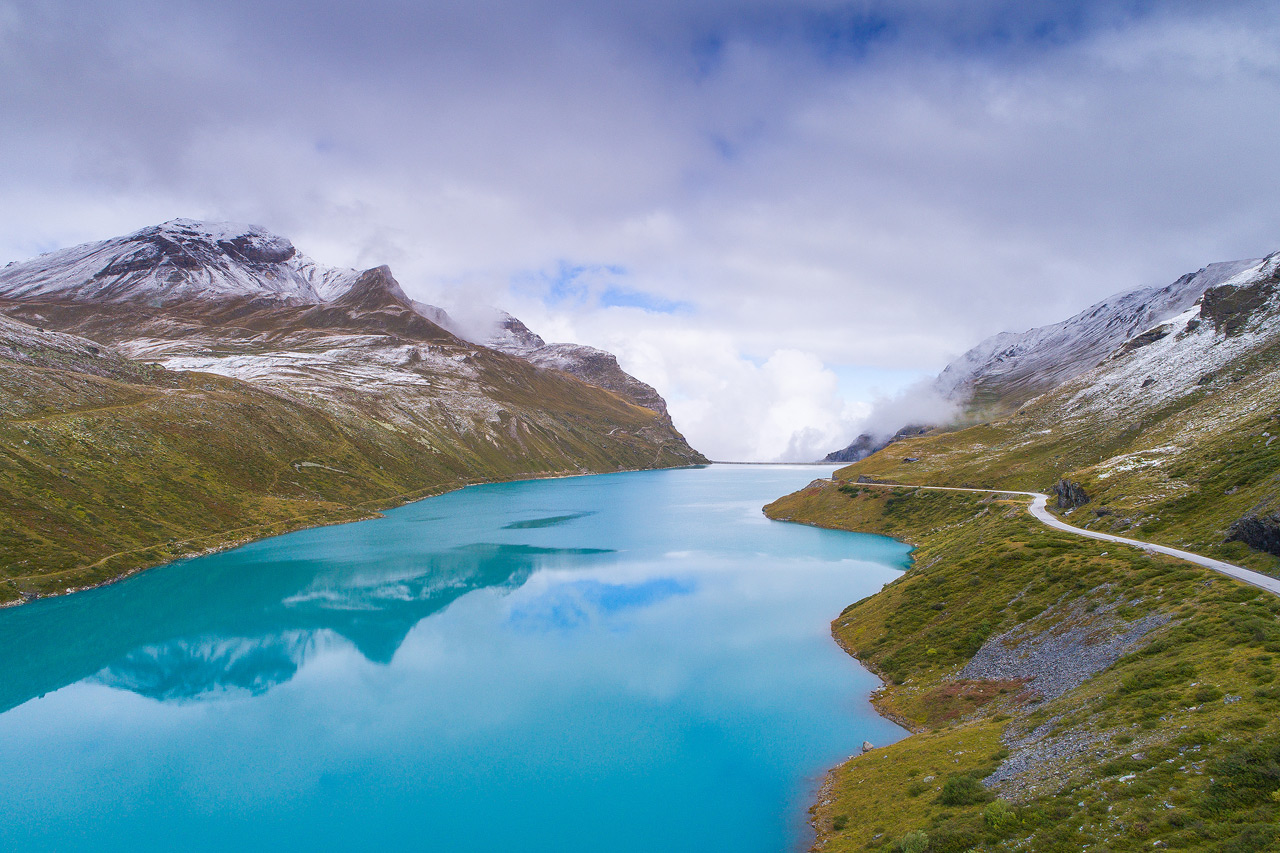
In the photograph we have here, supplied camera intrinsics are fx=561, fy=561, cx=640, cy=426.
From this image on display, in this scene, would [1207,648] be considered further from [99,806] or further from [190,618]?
[190,618]

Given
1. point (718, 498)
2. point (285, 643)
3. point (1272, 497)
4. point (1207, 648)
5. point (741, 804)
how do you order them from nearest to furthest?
point (1207, 648)
point (741, 804)
point (1272, 497)
point (285, 643)
point (718, 498)

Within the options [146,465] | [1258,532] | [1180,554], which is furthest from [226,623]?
[1258,532]

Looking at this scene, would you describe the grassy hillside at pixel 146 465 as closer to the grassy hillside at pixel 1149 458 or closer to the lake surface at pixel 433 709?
the lake surface at pixel 433 709

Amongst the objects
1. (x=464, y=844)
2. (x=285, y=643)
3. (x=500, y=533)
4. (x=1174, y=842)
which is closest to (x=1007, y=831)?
(x=1174, y=842)

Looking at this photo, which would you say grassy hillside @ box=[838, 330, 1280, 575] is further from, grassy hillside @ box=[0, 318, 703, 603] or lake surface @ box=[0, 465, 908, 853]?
grassy hillside @ box=[0, 318, 703, 603]

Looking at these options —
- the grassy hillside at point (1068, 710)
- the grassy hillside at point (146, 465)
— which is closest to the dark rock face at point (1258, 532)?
the grassy hillside at point (1068, 710)

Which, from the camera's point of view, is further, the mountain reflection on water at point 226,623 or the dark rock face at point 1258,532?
the mountain reflection on water at point 226,623

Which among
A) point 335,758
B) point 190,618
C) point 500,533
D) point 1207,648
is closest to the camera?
point 1207,648
